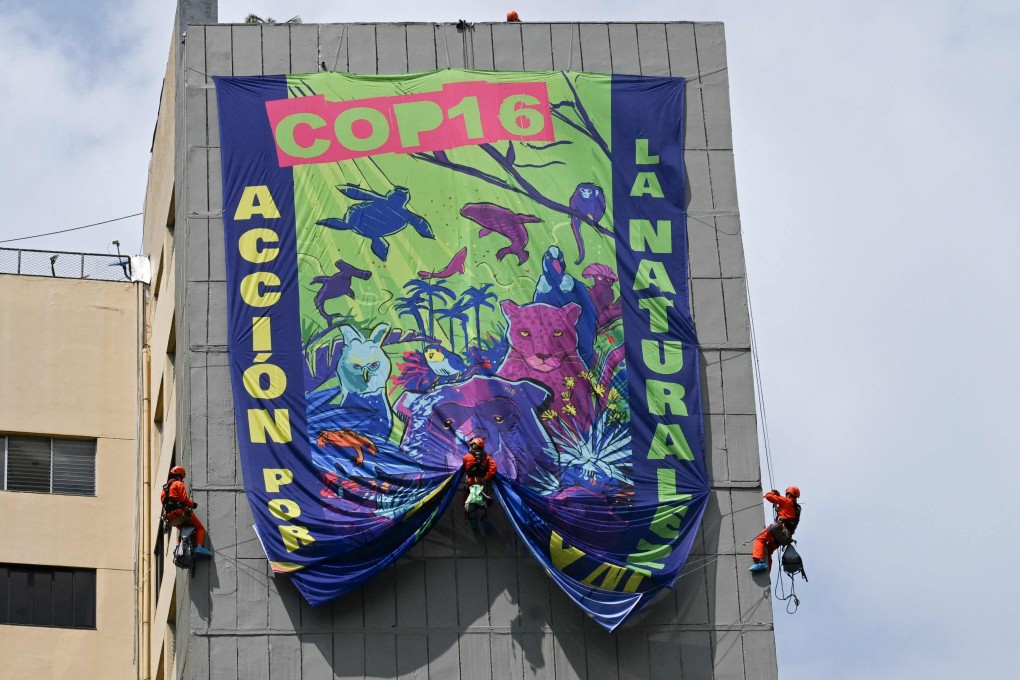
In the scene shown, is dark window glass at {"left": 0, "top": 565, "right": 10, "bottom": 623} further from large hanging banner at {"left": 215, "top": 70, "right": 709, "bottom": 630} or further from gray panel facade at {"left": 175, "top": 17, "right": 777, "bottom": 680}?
large hanging banner at {"left": 215, "top": 70, "right": 709, "bottom": 630}

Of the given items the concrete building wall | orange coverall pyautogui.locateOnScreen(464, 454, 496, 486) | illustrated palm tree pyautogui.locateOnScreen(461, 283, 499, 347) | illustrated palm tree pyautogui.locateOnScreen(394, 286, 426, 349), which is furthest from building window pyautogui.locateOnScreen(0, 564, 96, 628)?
orange coverall pyautogui.locateOnScreen(464, 454, 496, 486)

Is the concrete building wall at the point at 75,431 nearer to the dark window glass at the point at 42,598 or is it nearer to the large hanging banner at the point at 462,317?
the dark window glass at the point at 42,598

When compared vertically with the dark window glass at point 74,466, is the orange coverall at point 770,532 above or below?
below

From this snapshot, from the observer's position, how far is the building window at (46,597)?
6166 cm

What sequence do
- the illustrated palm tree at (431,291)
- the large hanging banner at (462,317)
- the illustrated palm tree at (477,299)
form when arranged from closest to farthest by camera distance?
the large hanging banner at (462,317), the illustrated palm tree at (431,291), the illustrated palm tree at (477,299)

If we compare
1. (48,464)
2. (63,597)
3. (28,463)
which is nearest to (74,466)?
(48,464)

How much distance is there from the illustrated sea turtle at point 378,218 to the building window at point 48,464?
696 inches

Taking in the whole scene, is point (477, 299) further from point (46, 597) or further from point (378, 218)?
point (46, 597)

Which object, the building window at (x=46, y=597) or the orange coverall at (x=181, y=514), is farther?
the building window at (x=46, y=597)

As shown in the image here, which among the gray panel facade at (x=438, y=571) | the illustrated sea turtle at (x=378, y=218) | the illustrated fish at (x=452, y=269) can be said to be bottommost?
the gray panel facade at (x=438, y=571)

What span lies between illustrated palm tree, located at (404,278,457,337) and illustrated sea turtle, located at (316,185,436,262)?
Answer: 87cm

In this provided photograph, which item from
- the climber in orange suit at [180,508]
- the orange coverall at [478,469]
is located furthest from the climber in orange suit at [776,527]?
the climber in orange suit at [180,508]


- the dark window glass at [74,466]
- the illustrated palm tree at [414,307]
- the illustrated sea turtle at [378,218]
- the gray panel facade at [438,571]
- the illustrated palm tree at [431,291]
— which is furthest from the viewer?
the dark window glass at [74,466]

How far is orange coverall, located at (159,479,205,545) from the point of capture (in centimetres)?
4631
